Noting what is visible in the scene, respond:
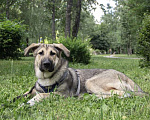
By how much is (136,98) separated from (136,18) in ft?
80.9

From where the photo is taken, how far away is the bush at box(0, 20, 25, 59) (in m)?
14.8

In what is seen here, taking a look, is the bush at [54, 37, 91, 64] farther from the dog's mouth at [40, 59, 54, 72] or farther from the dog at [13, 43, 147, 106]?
the dog's mouth at [40, 59, 54, 72]

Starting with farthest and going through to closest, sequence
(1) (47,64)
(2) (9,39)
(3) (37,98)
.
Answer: (2) (9,39)
(1) (47,64)
(3) (37,98)

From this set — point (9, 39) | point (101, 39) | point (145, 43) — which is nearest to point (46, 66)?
point (145, 43)

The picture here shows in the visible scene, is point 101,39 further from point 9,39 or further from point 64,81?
point 64,81

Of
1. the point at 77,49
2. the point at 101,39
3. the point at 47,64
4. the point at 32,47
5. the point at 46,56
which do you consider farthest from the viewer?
the point at 101,39

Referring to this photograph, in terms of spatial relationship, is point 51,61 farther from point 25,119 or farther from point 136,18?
point 136,18

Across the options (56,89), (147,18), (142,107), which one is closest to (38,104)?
(56,89)

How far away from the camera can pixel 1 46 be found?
1489 cm

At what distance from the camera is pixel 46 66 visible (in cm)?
401

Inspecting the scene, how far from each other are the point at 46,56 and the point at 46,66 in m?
0.26

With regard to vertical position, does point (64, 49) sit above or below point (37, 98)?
above

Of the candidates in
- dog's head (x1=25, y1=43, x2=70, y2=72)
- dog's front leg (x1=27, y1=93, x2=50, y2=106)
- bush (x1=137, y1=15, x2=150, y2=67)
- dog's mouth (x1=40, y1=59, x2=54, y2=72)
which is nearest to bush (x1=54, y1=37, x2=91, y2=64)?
bush (x1=137, y1=15, x2=150, y2=67)

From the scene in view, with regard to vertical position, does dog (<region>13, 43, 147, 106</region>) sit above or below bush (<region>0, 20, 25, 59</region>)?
below
